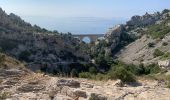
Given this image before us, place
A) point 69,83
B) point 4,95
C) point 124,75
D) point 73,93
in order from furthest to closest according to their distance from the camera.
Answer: point 124,75 < point 69,83 < point 73,93 < point 4,95

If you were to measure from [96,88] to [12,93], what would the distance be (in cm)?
309

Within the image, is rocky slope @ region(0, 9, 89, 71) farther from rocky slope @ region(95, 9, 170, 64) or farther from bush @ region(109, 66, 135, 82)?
bush @ region(109, 66, 135, 82)

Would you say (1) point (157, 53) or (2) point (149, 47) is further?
(2) point (149, 47)

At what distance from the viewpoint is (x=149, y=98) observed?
13.5 metres

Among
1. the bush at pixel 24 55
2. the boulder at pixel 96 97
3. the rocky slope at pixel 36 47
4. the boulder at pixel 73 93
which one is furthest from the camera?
the rocky slope at pixel 36 47

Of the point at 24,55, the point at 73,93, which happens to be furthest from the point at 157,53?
the point at 73,93

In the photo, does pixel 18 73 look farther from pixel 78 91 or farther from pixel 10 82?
pixel 78 91

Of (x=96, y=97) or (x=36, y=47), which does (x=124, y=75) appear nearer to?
(x=96, y=97)

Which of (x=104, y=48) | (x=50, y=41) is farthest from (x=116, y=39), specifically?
(x=50, y=41)

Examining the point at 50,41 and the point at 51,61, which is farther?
the point at 50,41

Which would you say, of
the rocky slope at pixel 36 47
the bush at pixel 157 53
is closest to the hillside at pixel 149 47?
the bush at pixel 157 53

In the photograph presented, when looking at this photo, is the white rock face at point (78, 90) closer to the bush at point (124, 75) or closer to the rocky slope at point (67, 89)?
the rocky slope at point (67, 89)

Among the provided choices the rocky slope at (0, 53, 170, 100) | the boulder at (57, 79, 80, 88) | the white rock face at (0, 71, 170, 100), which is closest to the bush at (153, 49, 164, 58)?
the rocky slope at (0, 53, 170, 100)

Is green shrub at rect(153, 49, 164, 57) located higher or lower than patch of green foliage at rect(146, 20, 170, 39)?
lower
